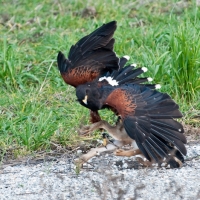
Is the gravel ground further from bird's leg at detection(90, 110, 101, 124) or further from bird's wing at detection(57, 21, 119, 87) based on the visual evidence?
bird's wing at detection(57, 21, 119, 87)

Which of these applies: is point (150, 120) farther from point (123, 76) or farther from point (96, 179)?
point (123, 76)

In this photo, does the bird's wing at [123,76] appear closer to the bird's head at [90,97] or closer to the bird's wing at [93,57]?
the bird's wing at [93,57]

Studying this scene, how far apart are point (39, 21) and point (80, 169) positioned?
3.51 meters

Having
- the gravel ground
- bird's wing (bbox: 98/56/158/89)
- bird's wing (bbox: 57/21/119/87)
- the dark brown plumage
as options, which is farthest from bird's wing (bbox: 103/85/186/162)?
bird's wing (bbox: 57/21/119/87)

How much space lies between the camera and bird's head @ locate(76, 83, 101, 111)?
5285mm

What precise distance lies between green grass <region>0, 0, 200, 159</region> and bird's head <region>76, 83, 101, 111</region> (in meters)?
0.52

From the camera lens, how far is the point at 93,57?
19.3ft

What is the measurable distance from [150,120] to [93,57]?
1.01 m

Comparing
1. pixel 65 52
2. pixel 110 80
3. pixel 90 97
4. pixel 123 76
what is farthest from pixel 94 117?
pixel 65 52

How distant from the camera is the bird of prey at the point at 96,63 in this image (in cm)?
569

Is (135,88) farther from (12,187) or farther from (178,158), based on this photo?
(12,187)

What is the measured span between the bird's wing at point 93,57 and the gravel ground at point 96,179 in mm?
709

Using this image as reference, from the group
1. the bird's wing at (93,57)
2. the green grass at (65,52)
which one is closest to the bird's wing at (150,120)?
the bird's wing at (93,57)

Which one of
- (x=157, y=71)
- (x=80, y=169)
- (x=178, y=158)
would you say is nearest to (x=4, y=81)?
(x=157, y=71)
